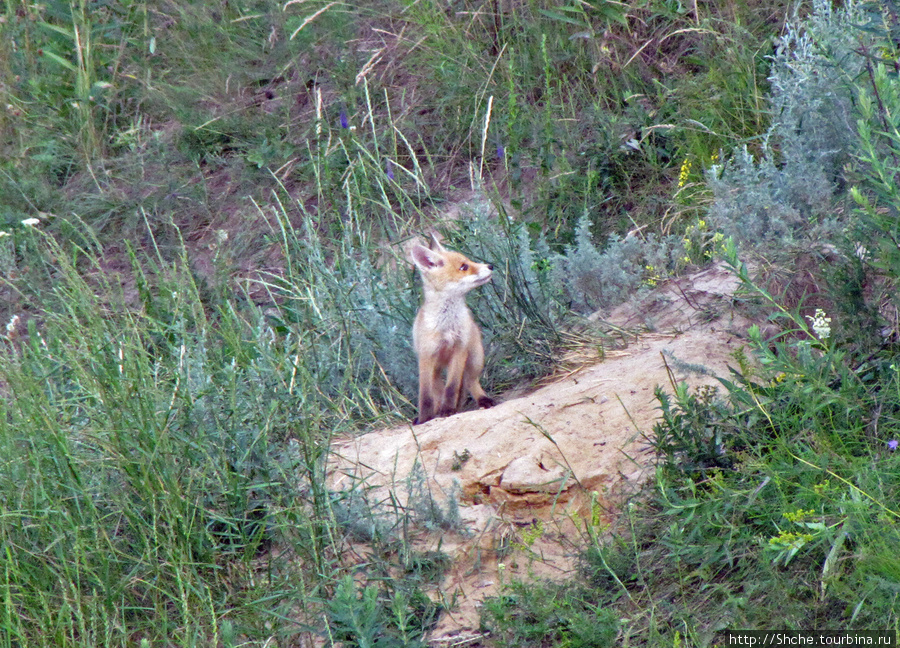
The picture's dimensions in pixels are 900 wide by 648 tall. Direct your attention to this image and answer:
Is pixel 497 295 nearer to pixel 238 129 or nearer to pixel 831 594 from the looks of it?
pixel 831 594

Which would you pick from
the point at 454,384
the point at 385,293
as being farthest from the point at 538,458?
the point at 385,293

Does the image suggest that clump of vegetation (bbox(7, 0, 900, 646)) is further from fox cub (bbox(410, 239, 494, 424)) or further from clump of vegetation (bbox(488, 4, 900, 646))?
fox cub (bbox(410, 239, 494, 424))

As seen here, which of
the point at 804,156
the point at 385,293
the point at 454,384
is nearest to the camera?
the point at 804,156

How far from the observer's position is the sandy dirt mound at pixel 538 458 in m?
3.51

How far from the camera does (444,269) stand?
17.3 ft

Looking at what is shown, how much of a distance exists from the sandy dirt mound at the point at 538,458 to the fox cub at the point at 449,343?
438 millimetres

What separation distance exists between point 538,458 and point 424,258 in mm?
1802

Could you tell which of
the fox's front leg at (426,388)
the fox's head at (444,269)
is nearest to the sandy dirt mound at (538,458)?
the fox's front leg at (426,388)

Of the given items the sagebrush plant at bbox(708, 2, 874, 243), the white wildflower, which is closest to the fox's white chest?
the sagebrush plant at bbox(708, 2, 874, 243)

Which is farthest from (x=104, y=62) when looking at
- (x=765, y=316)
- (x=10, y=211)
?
(x=765, y=316)

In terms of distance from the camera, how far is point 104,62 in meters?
9.05

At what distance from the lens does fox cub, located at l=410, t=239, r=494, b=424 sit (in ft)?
16.5

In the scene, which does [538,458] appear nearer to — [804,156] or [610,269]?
[610,269]

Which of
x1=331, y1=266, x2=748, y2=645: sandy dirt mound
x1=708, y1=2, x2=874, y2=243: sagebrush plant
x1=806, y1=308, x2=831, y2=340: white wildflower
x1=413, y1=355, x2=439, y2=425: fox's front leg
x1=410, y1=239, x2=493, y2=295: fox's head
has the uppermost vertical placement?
x1=708, y1=2, x2=874, y2=243: sagebrush plant
